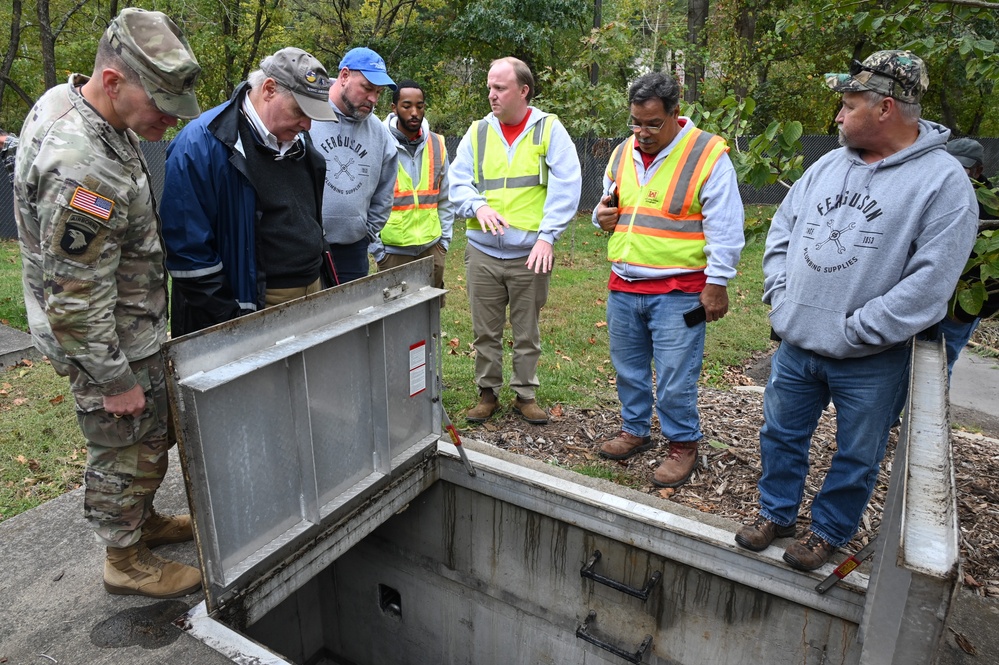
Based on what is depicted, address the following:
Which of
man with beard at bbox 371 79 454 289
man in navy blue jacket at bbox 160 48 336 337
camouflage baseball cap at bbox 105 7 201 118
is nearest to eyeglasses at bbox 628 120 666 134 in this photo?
man in navy blue jacket at bbox 160 48 336 337

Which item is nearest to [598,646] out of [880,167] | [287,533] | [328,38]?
[287,533]

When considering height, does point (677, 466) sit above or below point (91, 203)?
below

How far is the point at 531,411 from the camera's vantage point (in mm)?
4855

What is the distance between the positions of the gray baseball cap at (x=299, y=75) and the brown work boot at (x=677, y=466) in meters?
2.61

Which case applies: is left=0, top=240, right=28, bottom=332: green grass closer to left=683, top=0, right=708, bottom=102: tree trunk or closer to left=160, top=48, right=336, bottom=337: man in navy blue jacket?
left=160, top=48, right=336, bottom=337: man in navy blue jacket

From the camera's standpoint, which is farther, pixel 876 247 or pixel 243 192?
pixel 243 192

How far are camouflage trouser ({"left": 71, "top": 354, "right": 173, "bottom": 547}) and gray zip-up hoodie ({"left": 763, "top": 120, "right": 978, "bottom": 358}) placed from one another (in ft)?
8.41

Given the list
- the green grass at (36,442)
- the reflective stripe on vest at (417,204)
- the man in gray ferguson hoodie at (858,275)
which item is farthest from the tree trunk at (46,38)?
the man in gray ferguson hoodie at (858,275)

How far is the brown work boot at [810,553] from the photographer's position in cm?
306

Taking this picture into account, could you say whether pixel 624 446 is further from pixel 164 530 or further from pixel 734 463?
pixel 164 530

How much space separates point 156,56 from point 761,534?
3.07 meters

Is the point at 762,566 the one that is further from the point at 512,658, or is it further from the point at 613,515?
→ the point at 512,658

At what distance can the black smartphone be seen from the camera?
12.4 ft

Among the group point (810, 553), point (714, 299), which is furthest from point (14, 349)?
point (810, 553)
